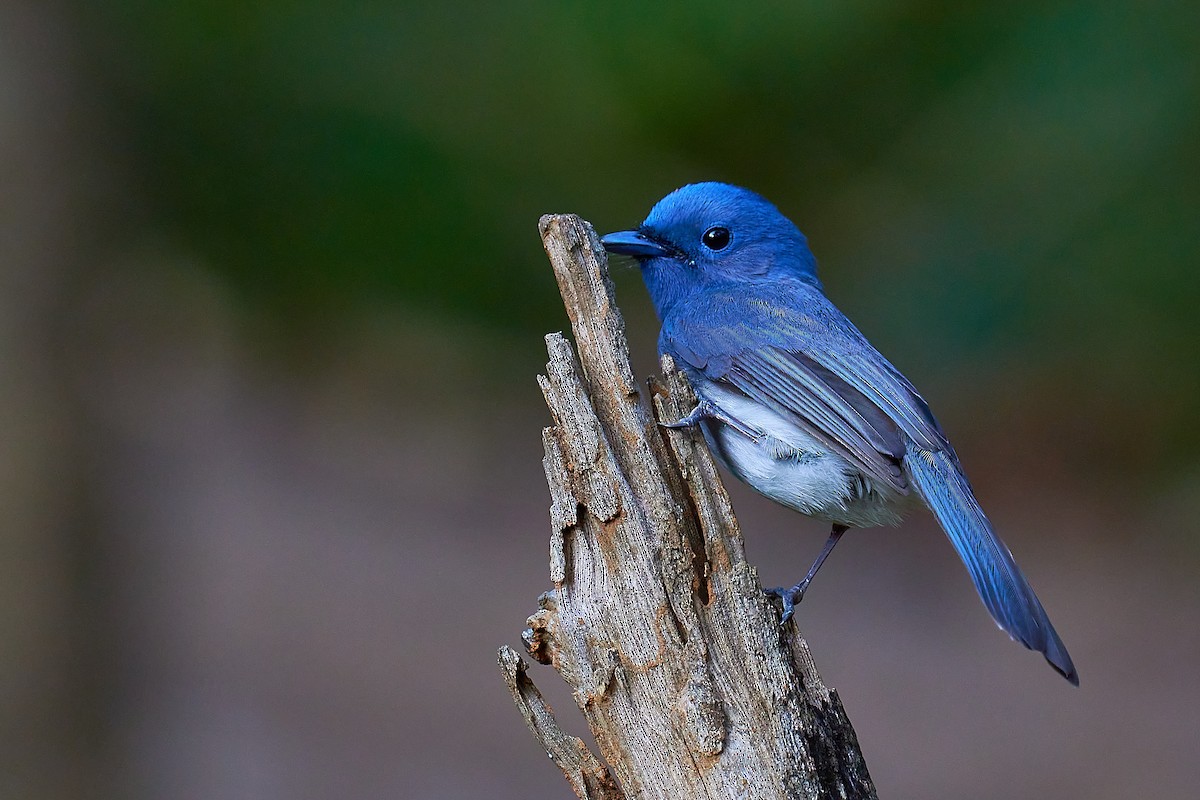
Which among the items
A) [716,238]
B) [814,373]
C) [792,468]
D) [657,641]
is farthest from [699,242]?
[657,641]

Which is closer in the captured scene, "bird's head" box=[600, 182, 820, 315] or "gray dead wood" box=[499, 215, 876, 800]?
"gray dead wood" box=[499, 215, 876, 800]

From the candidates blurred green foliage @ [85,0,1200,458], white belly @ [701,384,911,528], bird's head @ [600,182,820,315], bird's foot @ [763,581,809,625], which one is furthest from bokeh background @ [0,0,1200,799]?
bird's foot @ [763,581,809,625]

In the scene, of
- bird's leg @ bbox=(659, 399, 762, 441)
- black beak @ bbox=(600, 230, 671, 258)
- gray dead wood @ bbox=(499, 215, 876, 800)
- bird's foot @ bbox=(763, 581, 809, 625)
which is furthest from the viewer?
black beak @ bbox=(600, 230, 671, 258)

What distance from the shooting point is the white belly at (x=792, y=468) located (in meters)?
3.70

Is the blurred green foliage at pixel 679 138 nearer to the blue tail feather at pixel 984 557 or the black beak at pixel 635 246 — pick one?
the black beak at pixel 635 246

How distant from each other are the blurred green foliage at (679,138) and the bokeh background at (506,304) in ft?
0.07

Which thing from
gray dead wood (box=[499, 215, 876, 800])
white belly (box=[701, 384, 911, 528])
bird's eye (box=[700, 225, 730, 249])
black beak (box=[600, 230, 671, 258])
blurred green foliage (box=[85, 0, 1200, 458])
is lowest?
gray dead wood (box=[499, 215, 876, 800])

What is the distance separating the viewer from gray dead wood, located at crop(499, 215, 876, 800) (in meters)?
3.02

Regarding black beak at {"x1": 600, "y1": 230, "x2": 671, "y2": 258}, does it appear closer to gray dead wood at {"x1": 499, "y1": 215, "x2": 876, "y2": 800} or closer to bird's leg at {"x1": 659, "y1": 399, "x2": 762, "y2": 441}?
bird's leg at {"x1": 659, "y1": 399, "x2": 762, "y2": 441}

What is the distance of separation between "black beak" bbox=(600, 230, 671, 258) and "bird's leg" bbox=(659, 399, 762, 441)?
843 mm

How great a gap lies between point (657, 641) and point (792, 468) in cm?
88

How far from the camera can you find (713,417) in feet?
12.2

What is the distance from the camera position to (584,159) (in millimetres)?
6523

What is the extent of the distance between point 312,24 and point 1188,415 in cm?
576
